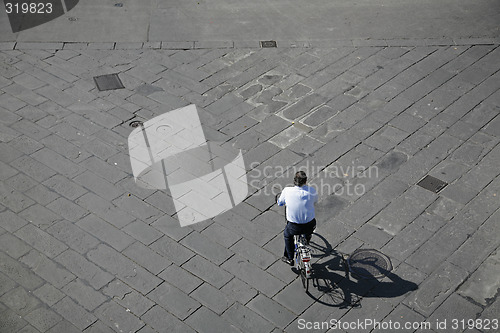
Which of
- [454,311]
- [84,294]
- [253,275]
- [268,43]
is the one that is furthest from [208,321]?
[268,43]

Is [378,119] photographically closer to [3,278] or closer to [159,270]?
[159,270]

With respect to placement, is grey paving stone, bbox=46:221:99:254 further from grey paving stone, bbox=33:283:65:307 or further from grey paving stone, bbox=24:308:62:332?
grey paving stone, bbox=24:308:62:332

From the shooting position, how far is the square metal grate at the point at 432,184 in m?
9.94

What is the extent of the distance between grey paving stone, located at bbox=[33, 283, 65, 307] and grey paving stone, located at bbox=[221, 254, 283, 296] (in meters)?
2.23

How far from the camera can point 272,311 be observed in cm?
805

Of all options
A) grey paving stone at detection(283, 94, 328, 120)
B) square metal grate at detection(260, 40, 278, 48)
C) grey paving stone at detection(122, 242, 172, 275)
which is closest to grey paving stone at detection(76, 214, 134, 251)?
grey paving stone at detection(122, 242, 172, 275)

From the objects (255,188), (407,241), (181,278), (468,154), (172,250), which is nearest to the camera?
(181,278)

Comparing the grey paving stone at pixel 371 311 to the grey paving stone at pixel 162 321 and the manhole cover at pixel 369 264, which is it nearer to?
the manhole cover at pixel 369 264

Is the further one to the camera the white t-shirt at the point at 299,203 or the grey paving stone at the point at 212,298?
the grey paving stone at the point at 212,298

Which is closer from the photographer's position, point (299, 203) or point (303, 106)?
point (299, 203)

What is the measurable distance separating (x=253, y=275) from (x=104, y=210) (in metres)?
2.63

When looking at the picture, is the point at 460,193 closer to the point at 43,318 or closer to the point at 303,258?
the point at 303,258

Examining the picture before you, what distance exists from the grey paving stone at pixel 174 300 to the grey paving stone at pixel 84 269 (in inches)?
28.8

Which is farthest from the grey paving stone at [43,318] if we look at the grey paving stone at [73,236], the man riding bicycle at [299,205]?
the man riding bicycle at [299,205]
